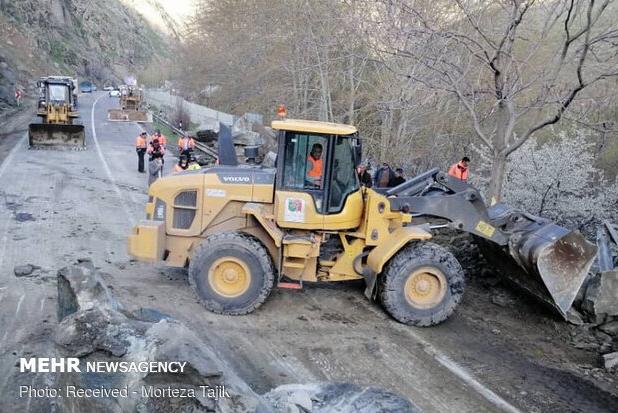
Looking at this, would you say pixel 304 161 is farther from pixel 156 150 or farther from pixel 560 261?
pixel 156 150

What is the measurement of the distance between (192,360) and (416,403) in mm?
2532

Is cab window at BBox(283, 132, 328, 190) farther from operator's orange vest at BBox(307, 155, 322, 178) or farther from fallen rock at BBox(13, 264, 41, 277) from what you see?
fallen rock at BBox(13, 264, 41, 277)

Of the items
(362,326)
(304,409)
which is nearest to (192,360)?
(304,409)

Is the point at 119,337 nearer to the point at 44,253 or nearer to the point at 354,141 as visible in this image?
the point at 354,141

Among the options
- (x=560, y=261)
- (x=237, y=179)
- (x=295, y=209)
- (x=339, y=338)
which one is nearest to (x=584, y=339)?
(x=560, y=261)

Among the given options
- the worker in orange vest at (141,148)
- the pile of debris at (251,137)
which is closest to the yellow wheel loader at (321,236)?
the worker in orange vest at (141,148)

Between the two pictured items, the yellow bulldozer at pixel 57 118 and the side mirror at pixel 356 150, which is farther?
the yellow bulldozer at pixel 57 118

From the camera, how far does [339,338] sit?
6.86 m

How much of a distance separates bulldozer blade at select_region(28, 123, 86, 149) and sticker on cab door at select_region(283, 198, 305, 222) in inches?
603

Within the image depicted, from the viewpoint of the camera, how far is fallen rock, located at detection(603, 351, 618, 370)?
6559 millimetres

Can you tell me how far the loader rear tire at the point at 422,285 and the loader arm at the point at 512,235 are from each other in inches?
24.6

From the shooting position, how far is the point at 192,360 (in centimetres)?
406

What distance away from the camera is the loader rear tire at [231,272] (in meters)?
7.26

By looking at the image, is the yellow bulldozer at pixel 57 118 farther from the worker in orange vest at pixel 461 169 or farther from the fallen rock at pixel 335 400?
the fallen rock at pixel 335 400
